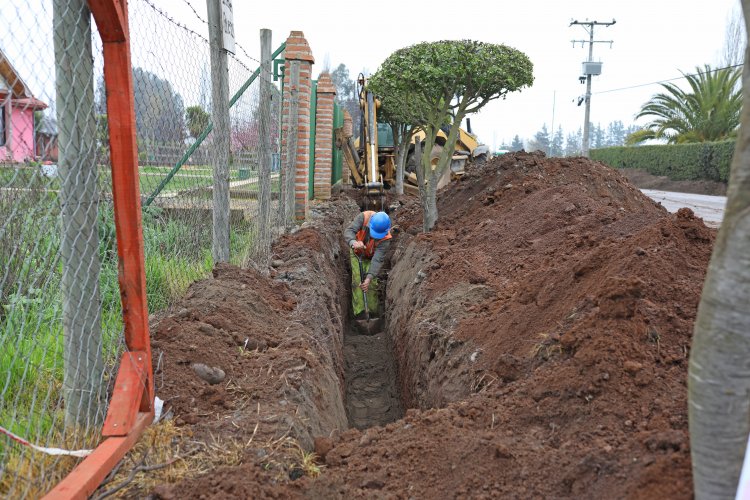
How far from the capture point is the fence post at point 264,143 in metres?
6.38

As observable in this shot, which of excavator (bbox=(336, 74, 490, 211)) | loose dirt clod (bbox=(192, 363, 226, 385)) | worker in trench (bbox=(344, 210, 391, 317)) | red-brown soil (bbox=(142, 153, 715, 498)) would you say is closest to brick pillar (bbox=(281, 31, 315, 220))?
worker in trench (bbox=(344, 210, 391, 317))

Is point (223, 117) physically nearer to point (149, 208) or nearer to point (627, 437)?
point (149, 208)

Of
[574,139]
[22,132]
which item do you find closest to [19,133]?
[22,132]

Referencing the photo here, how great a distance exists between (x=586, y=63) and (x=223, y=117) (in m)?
36.4

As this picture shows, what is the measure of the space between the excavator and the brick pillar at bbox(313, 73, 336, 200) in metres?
0.81

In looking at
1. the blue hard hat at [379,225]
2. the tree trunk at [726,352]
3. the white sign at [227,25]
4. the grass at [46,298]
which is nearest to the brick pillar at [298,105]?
the blue hard hat at [379,225]

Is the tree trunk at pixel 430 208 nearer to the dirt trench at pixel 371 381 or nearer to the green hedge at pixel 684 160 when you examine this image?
the dirt trench at pixel 371 381

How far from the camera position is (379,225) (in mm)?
8719

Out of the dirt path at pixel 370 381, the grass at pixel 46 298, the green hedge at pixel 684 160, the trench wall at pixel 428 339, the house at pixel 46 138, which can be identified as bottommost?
the dirt path at pixel 370 381

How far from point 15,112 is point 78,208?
0.47m

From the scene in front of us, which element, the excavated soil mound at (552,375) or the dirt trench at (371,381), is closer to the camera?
the excavated soil mound at (552,375)

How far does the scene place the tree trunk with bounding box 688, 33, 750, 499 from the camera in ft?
4.93

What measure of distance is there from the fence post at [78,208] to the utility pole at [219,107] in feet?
7.91

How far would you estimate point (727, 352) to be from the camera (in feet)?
5.07
